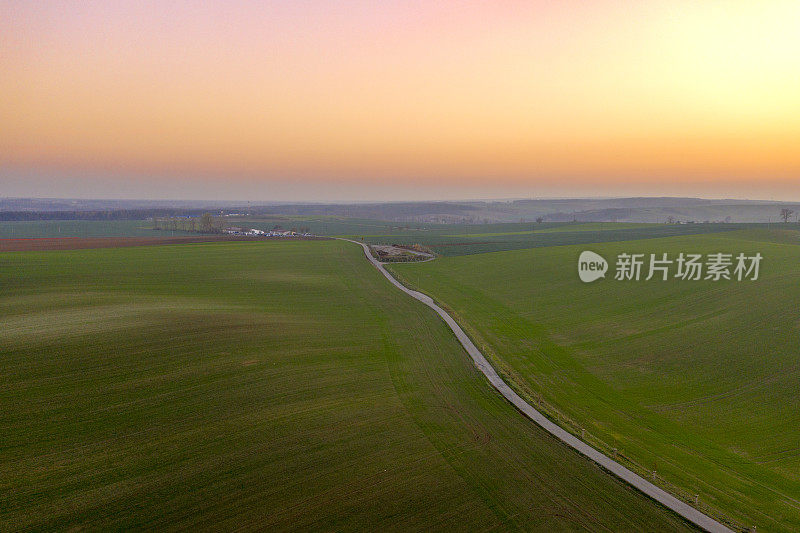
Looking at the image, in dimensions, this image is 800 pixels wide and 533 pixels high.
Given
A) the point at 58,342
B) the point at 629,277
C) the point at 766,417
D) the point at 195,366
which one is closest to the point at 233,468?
the point at 195,366

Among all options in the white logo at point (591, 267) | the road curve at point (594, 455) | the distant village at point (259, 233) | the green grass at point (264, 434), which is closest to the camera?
the green grass at point (264, 434)

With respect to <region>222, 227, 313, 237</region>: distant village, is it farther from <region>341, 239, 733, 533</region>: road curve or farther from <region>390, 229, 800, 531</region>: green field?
<region>341, 239, 733, 533</region>: road curve

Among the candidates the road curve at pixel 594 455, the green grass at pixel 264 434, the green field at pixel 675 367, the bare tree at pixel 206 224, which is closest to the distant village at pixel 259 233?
the bare tree at pixel 206 224

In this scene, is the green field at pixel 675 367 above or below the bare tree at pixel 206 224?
below

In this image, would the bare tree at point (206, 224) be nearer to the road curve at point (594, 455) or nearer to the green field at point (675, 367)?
the green field at point (675, 367)

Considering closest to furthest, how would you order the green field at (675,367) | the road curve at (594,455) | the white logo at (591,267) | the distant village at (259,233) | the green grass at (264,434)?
1. the green grass at (264,434)
2. the road curve at (594,455)
3. the green field at (675,367)
4. the white logo at (591,267)
5. the distant village at (259,233)

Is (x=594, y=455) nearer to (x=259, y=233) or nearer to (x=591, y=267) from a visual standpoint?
(x=591, y=267)

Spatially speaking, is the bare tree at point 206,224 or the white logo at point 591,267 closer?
the white logo at point 591,267

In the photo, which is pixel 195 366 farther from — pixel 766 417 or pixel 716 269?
pixel 716 269

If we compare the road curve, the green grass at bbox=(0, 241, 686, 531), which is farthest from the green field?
the green grass at bbox=(0, 241, 686, 531)
